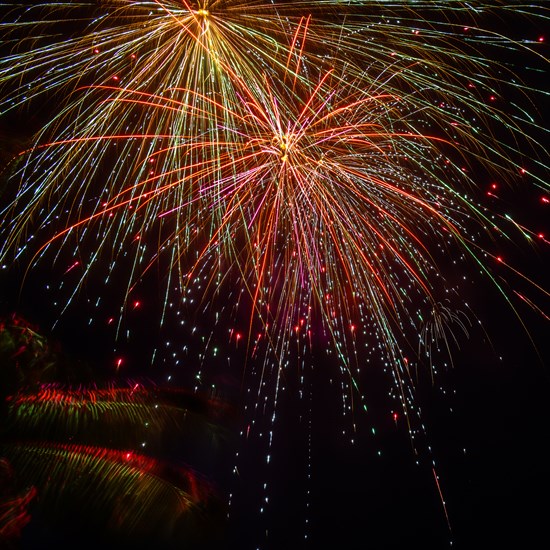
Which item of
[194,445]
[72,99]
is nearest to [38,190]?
[72,99]

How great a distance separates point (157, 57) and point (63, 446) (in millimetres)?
4157

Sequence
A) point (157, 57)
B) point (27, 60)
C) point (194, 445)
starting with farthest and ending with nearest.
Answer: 1. point (194, 445)
2. point (157, 57)
3. point (27, 60)

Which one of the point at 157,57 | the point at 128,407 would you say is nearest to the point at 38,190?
the point at 157,57

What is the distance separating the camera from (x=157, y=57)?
4574 millimetres

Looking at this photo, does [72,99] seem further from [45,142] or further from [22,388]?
[22,388]

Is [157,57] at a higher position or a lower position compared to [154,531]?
higher

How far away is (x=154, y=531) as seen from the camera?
518 cm

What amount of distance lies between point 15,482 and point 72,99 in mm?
3875

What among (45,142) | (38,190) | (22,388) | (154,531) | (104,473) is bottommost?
(154,531)

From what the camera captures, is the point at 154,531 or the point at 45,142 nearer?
the point at 45,142

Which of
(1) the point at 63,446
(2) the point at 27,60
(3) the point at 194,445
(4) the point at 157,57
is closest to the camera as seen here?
(2) the point at 27,60

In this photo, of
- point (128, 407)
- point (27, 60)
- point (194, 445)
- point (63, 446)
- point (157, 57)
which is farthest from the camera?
point (194, 445)

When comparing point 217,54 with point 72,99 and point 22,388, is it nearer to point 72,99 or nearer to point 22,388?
point 72,99

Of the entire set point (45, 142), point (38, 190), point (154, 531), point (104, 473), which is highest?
point (45, 142)
